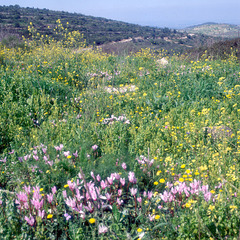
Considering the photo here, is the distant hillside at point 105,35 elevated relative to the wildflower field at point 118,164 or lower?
elevated

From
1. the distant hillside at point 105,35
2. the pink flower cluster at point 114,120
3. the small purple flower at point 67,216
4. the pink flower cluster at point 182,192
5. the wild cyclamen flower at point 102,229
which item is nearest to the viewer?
the wild cyclamen flower at point 102,229

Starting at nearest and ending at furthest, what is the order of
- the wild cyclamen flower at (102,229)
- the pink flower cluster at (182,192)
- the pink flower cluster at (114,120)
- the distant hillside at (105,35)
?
the wild cyclamen flower at (102,229) < the pink flower cluster at (182,192) < the pink flower cluster at (114,120) < the distant hillside at (105,35)

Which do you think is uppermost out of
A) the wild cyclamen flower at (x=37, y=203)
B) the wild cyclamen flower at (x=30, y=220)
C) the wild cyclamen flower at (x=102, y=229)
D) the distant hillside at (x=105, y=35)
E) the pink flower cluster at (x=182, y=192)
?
the distant hillside at (x=105, y=35)

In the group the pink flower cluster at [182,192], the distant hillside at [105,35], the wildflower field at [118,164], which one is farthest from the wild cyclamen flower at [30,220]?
the distant hillside at [105,35]

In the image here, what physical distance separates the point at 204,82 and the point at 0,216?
17.6 feet

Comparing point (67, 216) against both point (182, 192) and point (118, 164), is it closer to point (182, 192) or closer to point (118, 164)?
point (118, 164)

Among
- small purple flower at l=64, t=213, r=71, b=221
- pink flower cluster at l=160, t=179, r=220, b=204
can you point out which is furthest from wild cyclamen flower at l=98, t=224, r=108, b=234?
pink flower cluster at l=160, t=179, r=220, b=204

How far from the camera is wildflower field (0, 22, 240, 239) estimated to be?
5.89 feet

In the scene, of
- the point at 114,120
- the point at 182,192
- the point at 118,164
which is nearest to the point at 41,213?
the point at 118,164

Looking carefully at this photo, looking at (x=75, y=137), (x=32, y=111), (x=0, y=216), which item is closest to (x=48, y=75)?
(x=32, y=111)

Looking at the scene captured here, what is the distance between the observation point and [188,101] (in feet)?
17.1

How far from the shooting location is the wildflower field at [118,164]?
179 cm

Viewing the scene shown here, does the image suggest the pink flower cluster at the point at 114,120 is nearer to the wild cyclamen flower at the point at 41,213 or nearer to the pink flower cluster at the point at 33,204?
the pink flower cluster at the point at 33,204

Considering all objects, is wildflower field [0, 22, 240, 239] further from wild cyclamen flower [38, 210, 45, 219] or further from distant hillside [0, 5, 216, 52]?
distant hillside [0, 5, 216, 52]
